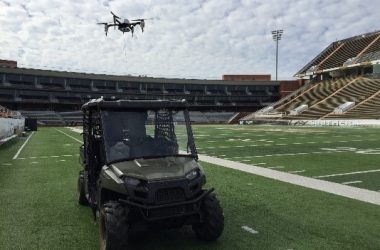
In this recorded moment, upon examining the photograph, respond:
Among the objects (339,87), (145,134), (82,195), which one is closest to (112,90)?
(339,87)

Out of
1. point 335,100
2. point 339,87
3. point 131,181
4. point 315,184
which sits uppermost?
point 339,87

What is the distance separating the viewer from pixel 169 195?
5227 mm

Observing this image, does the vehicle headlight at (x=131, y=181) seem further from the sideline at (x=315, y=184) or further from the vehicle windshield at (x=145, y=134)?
the sideline at (x=315, y=184)

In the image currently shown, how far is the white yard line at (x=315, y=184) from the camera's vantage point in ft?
29.8

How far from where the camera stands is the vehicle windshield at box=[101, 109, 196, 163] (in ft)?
19.3

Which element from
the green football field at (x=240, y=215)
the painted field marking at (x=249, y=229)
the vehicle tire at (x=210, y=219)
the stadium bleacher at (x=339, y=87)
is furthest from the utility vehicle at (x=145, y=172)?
the stadium bleacher at (x=339, y=87)

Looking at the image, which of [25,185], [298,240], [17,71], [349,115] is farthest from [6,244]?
[17,71]

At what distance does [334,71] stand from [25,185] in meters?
97.9

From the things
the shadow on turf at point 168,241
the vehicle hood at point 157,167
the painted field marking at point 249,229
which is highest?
the vehicle hood at point 157,167

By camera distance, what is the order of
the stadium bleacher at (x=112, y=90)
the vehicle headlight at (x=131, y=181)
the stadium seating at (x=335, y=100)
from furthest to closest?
the stadium bleacher at (x=112, y=90), the stadium seating at (x=335, y=100), the vehicle headlight at (x=131, y=181)

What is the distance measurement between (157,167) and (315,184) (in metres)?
6.49

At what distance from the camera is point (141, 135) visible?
6.12 meters

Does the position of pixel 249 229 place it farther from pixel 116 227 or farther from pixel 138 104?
pixel 138 104

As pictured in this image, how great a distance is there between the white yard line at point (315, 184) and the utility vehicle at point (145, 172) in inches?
188
